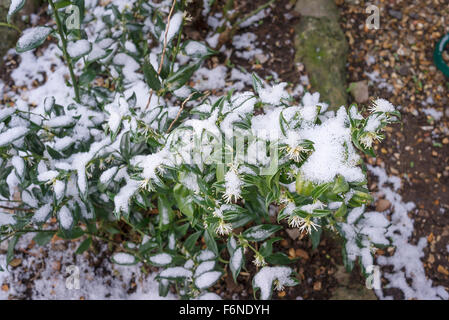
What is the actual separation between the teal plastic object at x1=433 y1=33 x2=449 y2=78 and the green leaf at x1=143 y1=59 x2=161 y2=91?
76.6 inches

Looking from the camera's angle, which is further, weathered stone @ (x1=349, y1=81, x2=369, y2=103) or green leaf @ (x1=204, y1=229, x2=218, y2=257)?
weathered stone @ (x1=349, y1=81, x2=369, y2=103)

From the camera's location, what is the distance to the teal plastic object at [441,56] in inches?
90.2

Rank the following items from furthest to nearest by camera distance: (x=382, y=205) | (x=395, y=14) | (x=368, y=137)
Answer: (x=395, y=14), (x=382, y=205), (x=368, y=137)

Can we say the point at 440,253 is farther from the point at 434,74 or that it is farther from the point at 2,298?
the point at 2,298

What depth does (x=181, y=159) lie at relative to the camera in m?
0.92

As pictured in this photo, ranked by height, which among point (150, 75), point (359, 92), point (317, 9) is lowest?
point (150, 75)

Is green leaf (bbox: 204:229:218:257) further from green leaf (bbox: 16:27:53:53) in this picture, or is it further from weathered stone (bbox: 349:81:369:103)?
weathered stone (bbox: 349:81:369:103)

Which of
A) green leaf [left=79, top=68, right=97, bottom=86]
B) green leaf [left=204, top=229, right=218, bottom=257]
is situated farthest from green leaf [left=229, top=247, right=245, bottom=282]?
green leaf [left=79, top=68, right=97, bottom=86]

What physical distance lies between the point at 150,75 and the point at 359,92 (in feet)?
4.95

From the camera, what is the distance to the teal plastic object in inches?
90.2

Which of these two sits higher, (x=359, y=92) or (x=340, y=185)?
(x=359, y=92)

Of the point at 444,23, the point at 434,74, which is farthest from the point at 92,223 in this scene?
the point at 444,23

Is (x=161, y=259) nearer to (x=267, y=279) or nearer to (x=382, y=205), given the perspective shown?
(x=267, y=279)

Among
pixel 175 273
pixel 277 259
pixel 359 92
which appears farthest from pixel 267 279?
pixel 359 92
